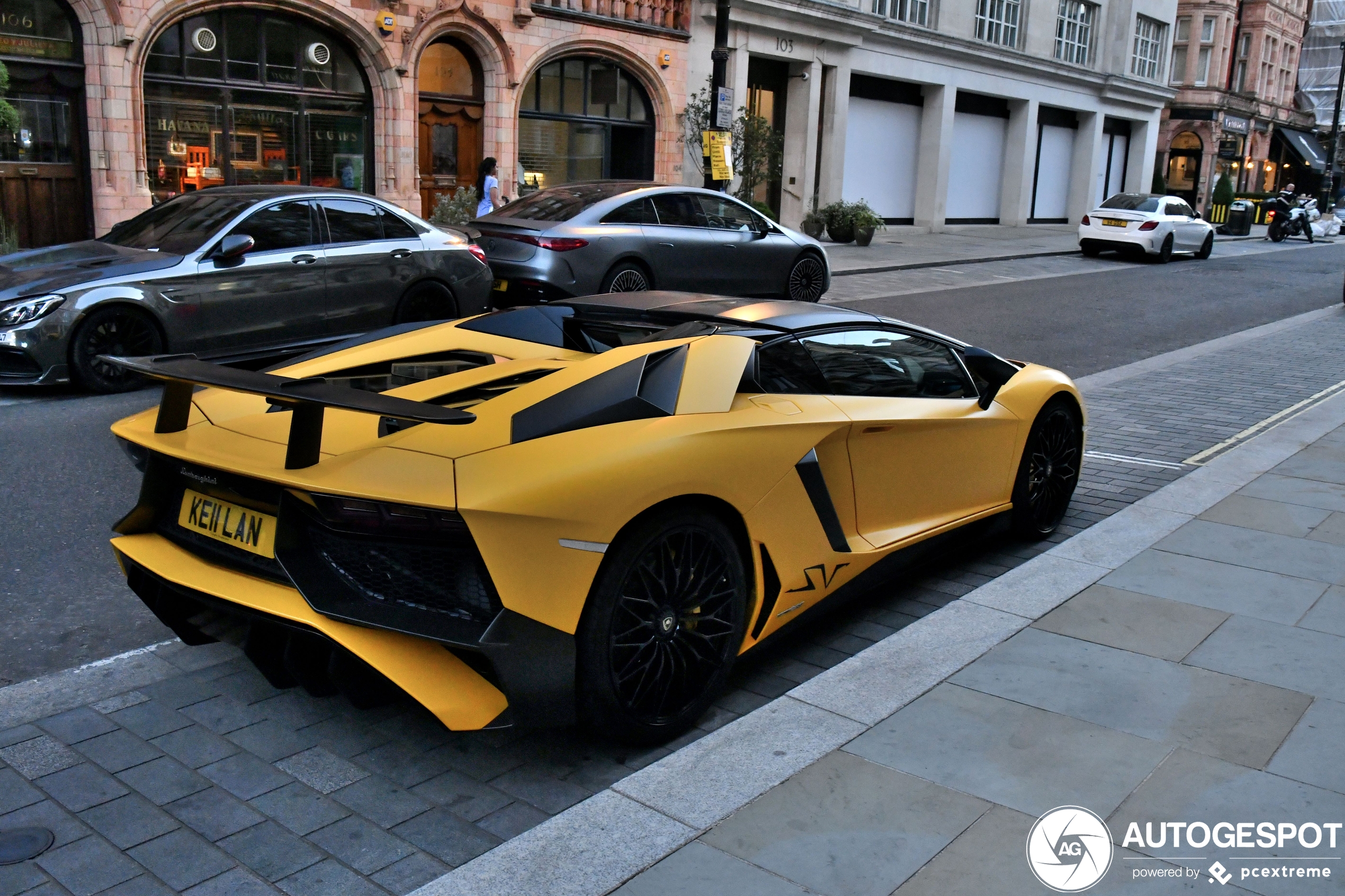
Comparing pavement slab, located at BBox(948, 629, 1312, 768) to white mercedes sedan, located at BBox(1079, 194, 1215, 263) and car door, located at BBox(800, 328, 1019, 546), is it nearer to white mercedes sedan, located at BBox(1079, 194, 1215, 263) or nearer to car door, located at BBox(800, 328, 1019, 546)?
car door, located at BBox(800, 328, 1019, 546)

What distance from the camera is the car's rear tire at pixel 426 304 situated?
34.9 feet

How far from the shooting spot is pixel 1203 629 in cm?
459

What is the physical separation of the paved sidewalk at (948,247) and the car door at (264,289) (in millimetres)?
12149

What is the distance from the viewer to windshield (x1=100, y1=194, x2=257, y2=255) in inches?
371

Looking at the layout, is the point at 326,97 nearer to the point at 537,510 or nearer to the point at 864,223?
the point at 864,223

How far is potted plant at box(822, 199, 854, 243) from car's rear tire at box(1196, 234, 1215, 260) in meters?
8.75

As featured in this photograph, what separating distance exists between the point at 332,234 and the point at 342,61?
10414 mm

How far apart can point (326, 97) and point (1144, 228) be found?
18173 mm

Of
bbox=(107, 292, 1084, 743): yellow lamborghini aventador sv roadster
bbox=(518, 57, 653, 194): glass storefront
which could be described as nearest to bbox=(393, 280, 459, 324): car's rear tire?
bbox=(107, 292, 1084, 743): yellow lamborghini aventador sv roadster

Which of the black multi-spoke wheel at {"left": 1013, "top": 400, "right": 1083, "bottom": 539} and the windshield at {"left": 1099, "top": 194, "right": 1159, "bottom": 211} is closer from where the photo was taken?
the black multi-spoke wheel at {"left": 1013, "top": 400, "right": 1083, "bottom": 539}

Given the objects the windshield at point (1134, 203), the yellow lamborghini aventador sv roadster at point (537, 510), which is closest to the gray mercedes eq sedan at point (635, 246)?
the yellow lamborghini aventador sv roadster at point (537, 510)

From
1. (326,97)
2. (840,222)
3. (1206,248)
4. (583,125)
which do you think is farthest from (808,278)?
(1206,248)

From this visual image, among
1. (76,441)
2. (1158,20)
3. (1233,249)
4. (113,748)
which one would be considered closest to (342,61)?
(76,441)

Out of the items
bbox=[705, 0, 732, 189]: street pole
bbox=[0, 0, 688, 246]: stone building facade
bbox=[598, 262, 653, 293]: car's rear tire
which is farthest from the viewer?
bbox=[705, 0, 732, 189]: street pole
